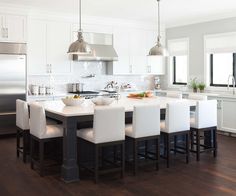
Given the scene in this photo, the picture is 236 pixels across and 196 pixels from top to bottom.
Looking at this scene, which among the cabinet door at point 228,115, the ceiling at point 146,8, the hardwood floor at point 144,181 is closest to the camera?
the hardwood floor at point 144,181

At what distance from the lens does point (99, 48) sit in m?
7.97

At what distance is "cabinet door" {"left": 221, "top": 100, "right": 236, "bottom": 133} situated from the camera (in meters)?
7.00

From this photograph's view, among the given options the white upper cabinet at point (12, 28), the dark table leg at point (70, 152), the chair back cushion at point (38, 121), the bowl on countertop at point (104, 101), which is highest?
the white upper cabinet at point (12, 28)

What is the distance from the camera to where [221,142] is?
6500 millimetres

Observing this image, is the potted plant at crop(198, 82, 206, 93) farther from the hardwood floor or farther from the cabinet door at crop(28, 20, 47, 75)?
the cabinet door at crop(28, 20, 47, 75)

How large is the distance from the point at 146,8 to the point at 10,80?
123 inches

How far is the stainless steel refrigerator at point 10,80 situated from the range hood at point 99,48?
1343mm

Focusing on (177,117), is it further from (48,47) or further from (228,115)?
(48,47)

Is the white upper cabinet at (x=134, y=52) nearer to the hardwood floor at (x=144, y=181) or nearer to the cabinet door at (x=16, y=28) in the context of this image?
the cabinet door at (x=16, y=28)

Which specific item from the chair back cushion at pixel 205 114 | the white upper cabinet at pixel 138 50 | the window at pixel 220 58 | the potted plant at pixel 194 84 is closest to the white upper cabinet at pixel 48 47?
the white upper cabinet at pixel 138 50

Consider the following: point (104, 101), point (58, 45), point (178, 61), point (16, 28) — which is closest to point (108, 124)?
point (104, 101)

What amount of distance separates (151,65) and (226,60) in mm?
2072

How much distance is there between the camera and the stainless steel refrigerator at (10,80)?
6750mm

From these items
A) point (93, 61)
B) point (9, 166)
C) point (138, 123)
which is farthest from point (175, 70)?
point (9, 166)
